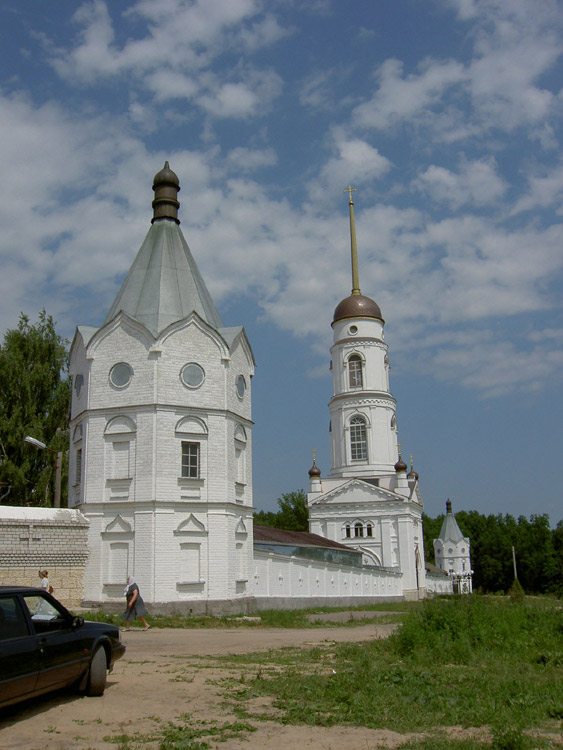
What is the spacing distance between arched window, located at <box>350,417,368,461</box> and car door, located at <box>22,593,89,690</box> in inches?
1809

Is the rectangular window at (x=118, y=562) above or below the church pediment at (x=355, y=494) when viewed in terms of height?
below

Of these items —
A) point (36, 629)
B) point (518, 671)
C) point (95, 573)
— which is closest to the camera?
point (36, 629)

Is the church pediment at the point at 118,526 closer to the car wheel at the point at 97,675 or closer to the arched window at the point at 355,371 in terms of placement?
the car wheel at the point at 97,675

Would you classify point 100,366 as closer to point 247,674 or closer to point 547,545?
point 247,674

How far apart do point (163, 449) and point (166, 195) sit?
1062 centimetres

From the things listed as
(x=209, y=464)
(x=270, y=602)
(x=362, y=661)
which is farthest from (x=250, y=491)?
(x=362, y=661)

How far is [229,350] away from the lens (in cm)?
2530

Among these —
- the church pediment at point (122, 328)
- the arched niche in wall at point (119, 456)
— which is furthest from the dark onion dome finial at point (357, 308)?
the arched niche in wall at point (119, 456)

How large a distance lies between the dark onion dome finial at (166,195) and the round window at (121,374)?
6836 millimetres

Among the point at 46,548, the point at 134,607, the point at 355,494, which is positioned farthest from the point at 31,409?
the point at 355,494

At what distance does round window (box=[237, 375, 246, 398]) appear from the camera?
85.5ft

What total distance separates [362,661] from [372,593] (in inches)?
1263

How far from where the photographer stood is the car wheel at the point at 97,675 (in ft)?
28.7

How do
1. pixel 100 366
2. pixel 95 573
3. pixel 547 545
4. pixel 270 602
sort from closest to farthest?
pixel 95 573
pixel 100 366
pixel 270 602
pixel 547 545
